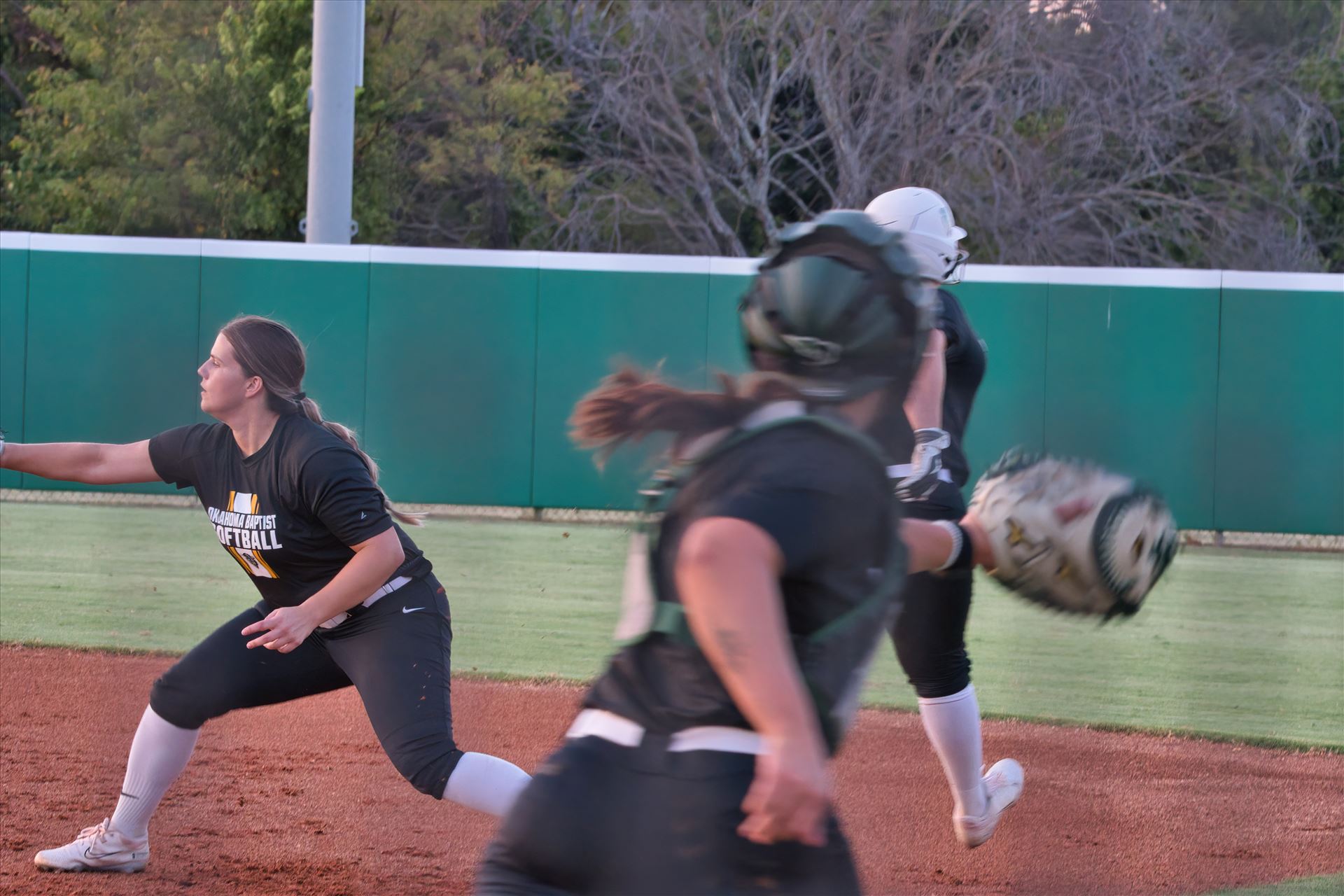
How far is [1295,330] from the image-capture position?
42.8 feet

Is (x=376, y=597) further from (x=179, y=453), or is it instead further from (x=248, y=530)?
(x=179, y=453)

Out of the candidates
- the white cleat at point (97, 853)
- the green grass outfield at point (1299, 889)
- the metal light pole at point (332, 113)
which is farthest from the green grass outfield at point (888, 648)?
the metal light pole at point (332, 113)

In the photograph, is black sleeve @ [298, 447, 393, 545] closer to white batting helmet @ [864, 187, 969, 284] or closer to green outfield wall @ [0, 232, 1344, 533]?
white batting helmet @ [864, 187, 969, 284]

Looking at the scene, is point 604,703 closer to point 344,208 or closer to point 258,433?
point 258,433

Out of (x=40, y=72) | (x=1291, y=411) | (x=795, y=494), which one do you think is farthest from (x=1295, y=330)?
(x=40, y=72)

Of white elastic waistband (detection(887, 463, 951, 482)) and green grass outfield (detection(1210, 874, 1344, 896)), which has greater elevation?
white elastic waistband (detection(887, 463, 951, 482))

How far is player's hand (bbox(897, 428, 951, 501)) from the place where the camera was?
355cm

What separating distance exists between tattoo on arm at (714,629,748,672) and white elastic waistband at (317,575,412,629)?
208 centimetres

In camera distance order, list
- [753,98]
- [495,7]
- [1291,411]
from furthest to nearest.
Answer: [495,7]
[753,98]
[1291,411]

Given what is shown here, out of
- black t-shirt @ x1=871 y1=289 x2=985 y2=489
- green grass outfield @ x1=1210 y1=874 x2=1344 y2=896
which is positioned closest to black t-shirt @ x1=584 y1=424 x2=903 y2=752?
black t-shirt @ x1=871 y1=289 x2=985 y2=489

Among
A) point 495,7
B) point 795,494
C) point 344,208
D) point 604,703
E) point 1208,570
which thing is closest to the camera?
point 795,494

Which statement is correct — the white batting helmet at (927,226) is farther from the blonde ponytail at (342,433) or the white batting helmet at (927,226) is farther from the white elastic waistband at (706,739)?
the white elastic waistband at (706,739)

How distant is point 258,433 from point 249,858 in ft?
4.39

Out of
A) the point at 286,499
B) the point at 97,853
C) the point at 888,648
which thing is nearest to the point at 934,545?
the point at 286,499
